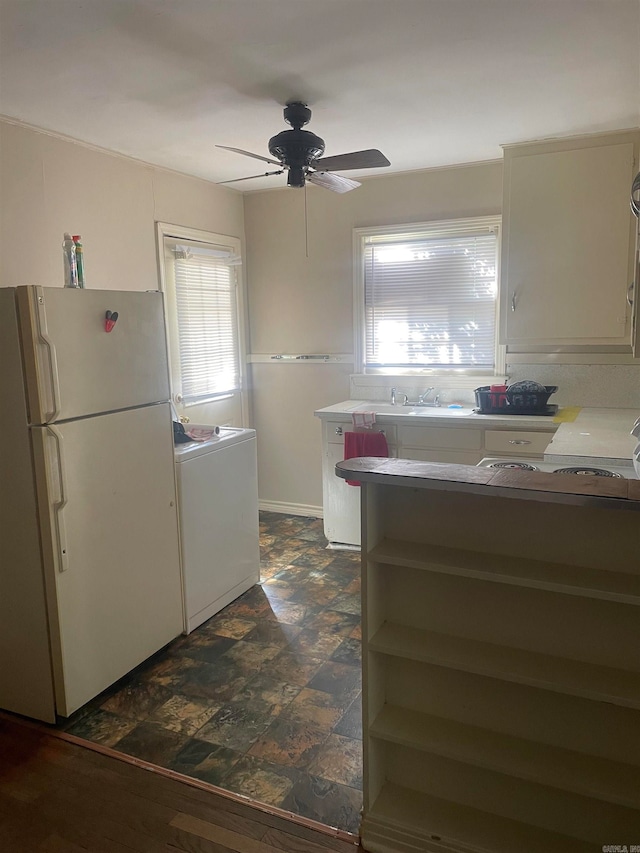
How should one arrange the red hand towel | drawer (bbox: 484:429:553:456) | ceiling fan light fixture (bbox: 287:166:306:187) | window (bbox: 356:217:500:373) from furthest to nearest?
window (bbox: 356:217:500:373) < the red hand towel < drawer (bbox: 484:429:553:456) < ceiling fan light fixture (bbox: 287:166:306:187)

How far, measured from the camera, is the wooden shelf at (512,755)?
61.2 inches

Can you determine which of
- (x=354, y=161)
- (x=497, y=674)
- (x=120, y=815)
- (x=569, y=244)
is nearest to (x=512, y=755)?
(x=497, y=674)

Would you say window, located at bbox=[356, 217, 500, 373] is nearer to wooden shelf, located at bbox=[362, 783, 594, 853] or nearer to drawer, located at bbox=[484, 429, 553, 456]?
drawer, located at bbox=[484, 429, 553, 456]

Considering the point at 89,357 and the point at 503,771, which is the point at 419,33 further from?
the point at 503,771

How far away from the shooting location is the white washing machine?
2.99 meters

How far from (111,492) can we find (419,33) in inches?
81.7

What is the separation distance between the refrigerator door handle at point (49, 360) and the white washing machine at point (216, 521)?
0.77 meters

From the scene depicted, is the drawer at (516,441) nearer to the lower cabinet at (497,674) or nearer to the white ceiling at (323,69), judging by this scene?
the white ceiling at (323,69)

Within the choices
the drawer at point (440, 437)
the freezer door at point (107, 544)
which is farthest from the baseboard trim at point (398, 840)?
the drawer at point (440, 437)

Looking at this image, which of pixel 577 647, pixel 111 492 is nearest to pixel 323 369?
pixel 111 492

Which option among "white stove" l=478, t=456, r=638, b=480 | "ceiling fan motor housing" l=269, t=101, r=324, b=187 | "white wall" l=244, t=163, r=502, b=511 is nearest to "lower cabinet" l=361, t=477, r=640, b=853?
"white stove" l=478, t=456, r=638, b=480

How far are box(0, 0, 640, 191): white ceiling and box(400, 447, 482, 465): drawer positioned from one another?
177cm

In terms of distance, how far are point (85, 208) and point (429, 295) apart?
222 centimetres

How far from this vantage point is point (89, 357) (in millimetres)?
2396
